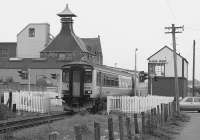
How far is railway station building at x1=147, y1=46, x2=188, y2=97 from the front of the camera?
265ft

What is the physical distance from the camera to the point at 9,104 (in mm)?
31109

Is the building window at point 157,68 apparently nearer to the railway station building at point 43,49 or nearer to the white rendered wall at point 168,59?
the white rendered wall at point 168,59

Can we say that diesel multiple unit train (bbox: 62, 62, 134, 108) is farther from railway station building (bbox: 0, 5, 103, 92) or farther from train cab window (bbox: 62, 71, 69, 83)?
railway station building (bbox: 0, 5, 103, 92)

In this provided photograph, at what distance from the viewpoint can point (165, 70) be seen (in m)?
82.5

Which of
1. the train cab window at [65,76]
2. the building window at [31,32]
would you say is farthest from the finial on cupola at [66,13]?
the train cab window at [65,76]

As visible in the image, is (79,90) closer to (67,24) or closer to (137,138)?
(137,138)

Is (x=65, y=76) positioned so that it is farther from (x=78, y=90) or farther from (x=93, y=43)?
(x=93, y=43)

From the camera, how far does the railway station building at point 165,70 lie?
80.8 metres

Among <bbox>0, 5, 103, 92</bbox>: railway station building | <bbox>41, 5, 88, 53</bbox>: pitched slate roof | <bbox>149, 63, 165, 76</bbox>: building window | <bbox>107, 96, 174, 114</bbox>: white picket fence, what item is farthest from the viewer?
<bbox>41, 5, 88, 53</bbox>: pitched slate roof

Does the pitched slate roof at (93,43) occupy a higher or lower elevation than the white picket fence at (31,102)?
higher

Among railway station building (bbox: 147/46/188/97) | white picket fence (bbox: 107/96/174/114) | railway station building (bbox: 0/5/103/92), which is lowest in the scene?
white picket fence (bbox: 107/96/174/114)

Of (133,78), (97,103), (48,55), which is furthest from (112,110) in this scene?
(48,55)

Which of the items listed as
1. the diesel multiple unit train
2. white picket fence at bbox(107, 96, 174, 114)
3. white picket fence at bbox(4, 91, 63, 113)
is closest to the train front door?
the diesel multiple unit train

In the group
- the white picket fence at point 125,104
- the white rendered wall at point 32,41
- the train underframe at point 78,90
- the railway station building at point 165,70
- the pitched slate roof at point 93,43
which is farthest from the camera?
the pitched slate roof at point 93,43
